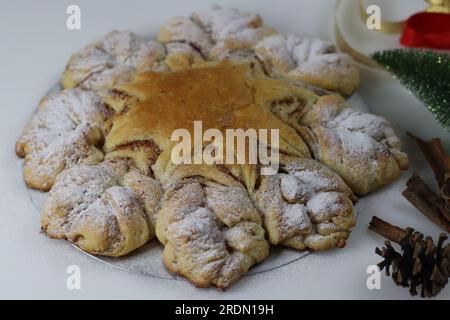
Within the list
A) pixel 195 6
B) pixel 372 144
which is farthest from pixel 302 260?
pixel 195 6

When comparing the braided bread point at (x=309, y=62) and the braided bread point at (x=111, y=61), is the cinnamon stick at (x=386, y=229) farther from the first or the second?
the braided bread point at (x=111, y=61)

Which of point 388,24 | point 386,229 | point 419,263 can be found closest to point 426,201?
point 386,229

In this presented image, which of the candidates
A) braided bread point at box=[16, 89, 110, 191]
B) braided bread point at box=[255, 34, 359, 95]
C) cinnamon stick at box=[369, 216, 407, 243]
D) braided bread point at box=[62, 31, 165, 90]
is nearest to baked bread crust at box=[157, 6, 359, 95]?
braided bread point at box=[255, 34, 359, 95]

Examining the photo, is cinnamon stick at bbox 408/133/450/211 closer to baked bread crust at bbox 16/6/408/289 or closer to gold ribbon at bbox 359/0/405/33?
baked bread crust at bbox 16/6/408/289

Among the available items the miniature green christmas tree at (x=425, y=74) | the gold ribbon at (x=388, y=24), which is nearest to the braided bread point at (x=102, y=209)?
the miniature green christmas tree at (x=425, y=74)

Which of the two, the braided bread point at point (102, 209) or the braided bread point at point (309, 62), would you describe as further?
the braided bread point at point (309, 62)

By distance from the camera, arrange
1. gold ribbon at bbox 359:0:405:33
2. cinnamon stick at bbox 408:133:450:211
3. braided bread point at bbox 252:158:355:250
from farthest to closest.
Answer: gold ribbon at bbox 359:0:405:33, cinnamon stick at bbox 408:133:450:211, braided bread point at bbox 252:158:355:250
